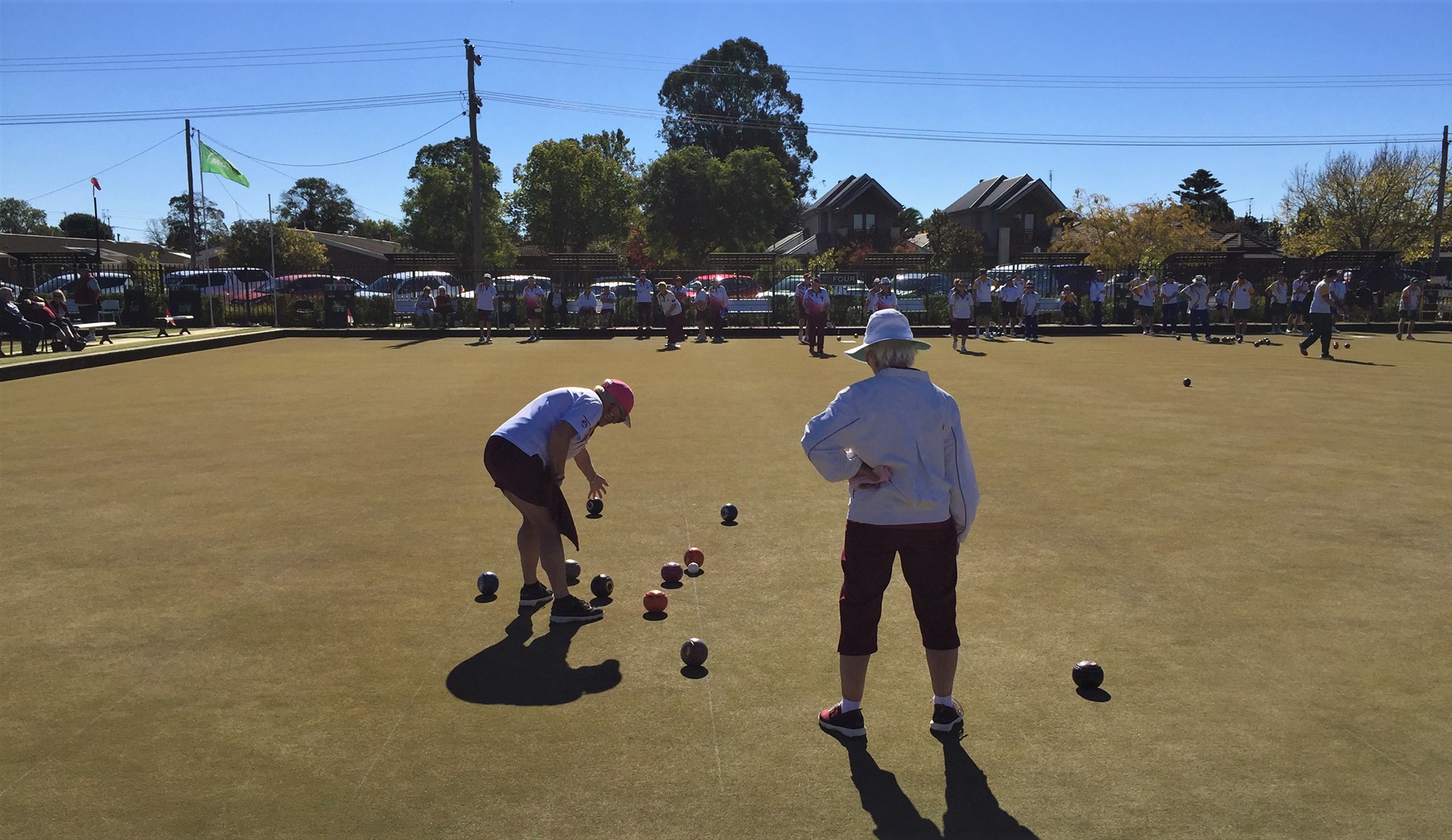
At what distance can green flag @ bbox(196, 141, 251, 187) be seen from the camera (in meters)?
31.8

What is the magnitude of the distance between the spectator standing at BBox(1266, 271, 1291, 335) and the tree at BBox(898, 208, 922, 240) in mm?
56297

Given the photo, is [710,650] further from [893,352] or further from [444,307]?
[444,307]

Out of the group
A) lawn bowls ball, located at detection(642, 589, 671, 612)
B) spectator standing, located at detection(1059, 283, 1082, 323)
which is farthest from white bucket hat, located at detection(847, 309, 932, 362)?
spectator standing, located at detection(1059, 283, 1082, 323)

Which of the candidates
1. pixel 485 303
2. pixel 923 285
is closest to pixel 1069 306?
pixel 923 285

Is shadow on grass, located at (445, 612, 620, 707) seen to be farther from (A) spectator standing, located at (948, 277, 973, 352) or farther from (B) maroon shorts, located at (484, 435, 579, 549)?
(A) spectator standing, located at (948, 277, 973, 352)

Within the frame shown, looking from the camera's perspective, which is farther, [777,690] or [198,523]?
[198,523]

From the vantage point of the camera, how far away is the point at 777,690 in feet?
16.9

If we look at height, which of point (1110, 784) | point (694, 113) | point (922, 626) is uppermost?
point (694, 113)

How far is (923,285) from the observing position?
39875 mm

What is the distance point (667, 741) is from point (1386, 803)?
2.85 meters

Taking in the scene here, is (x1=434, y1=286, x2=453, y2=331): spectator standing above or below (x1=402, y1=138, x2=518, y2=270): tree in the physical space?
below

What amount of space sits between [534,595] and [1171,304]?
99.4ft

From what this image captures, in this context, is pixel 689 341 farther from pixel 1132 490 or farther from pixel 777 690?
pixel 777 690

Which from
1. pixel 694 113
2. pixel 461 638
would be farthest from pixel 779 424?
pixel 694 113
